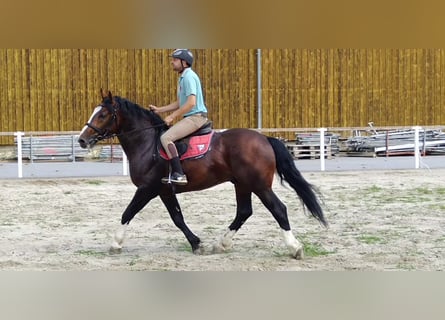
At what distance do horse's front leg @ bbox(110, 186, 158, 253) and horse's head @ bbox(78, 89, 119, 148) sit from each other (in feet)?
2.06

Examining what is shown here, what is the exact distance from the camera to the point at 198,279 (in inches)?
36.0

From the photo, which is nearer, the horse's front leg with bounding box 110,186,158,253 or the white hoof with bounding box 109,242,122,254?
the horse's front leg with bounding box 110,186,158,253

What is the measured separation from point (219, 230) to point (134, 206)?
1816 millimetres

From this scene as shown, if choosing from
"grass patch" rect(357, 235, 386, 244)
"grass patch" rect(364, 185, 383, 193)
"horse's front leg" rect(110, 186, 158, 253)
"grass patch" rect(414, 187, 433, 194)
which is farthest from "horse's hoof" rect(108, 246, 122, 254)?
"grass patch" rect(414, 187, 433, 194)

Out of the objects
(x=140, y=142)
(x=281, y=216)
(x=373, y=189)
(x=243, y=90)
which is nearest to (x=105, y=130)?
(x=140, y=142)

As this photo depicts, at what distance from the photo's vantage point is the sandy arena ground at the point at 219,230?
5.71 meters

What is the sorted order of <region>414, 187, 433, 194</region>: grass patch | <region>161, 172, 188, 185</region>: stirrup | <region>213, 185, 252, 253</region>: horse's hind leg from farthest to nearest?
<region>414, 187, 433, 194</region>: grass patch
<region>213, 185, 252, 253</region>: horse's hind leg
<region>161, 172, 188, 185</region>: stirrup

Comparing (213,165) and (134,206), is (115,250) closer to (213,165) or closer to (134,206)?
(134,206)

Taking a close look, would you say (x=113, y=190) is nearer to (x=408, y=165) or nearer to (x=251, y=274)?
(x=408, y=165)

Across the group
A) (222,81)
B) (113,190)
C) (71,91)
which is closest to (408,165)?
(222,81)

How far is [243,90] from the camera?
19.2m

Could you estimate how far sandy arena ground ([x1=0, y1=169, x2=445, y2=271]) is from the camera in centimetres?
571

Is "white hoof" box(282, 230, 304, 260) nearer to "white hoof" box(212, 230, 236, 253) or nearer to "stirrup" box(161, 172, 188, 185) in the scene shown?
"white hoof" box(212, 230, 236, 253)

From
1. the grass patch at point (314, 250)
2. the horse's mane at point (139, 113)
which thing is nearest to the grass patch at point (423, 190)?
the grass patch at point (314, 250)
